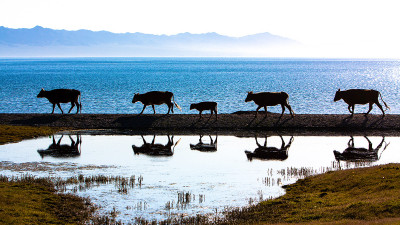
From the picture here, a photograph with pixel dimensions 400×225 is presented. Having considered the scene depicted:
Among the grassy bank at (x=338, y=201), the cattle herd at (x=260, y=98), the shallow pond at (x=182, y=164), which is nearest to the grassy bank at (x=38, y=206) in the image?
the shallow pond at (x=182, y=164)

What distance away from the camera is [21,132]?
35781 mm

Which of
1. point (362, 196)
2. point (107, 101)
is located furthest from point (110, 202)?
point (107, 101)

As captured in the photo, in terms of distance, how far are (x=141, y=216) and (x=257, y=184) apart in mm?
6176

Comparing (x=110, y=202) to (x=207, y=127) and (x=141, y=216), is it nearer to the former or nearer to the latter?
(x=141, y=216)

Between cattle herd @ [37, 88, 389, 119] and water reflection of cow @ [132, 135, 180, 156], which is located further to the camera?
cattle herd @ [37, 88, 389, 119]

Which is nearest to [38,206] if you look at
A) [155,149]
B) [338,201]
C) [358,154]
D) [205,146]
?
[338,201]

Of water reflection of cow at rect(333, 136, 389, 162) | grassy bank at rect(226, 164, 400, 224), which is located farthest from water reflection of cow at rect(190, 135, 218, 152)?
grassy bank at rect(226, 164, 400, 224)

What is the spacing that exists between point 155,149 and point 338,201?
1457 centimetres

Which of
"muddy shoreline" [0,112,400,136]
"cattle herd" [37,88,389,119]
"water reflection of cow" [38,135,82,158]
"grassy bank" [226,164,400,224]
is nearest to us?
"grassy bank" [226,164,400,224]

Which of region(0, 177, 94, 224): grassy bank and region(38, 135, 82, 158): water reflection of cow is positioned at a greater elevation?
region(0, 177, 94, 224): grassy bank

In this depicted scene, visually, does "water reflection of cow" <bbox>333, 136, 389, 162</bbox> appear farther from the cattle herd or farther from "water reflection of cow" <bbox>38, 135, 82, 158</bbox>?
"water reflection of cow" <bbox>38, 135, 82, 158</bbox>

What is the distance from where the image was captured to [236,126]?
38.3 meters

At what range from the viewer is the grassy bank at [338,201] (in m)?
15.3

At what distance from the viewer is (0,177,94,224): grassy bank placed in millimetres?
15945
